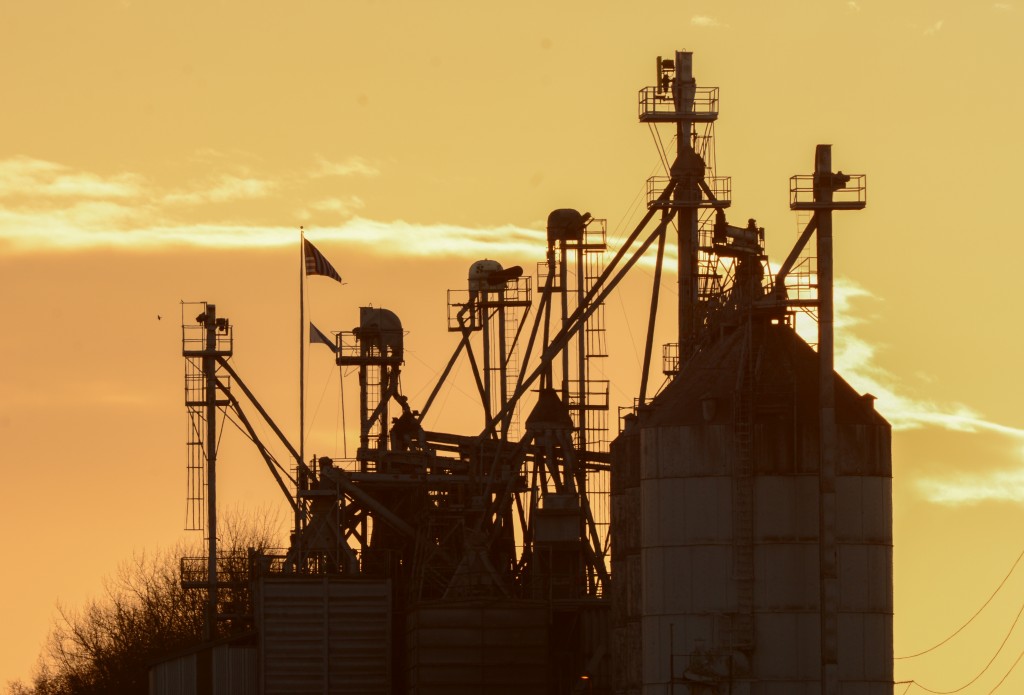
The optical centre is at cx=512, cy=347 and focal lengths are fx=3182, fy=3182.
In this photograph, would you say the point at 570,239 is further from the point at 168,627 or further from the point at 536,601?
the point at 168,627

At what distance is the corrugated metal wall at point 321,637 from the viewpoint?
11256cm

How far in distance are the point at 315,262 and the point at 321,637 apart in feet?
52.7

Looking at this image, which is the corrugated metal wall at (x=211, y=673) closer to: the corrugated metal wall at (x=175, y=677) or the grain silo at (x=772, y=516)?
the corrugated metal wall at (x=175, y=677)

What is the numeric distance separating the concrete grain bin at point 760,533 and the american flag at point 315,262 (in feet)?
95.7

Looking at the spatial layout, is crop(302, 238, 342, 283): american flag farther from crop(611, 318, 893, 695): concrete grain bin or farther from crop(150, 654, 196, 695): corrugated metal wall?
crop(611, 318, 893, 695): concrete grain bin

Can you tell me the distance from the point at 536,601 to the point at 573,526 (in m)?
4.52

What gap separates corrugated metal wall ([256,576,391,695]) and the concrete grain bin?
20.2 meters

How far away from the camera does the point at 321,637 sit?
113 m

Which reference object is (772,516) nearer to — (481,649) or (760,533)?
(760,533)

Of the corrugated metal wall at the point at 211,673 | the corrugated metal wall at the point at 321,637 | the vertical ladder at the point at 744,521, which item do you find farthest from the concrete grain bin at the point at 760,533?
the corrugated metal wall at the point at 211,673

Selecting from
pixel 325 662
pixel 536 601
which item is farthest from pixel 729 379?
pixel 325 662

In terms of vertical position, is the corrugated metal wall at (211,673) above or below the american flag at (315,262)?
below

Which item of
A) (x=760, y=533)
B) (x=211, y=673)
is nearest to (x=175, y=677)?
(x=211, y=673)

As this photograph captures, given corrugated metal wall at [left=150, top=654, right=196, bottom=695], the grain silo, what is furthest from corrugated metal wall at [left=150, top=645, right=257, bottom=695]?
the grain silo
